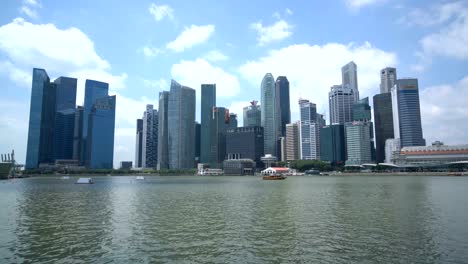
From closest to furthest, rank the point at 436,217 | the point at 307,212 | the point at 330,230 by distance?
the point at 330,230 < the point at 436,217 < the point at 307,212

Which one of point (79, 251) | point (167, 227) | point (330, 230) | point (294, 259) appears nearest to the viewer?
point (294, 259)

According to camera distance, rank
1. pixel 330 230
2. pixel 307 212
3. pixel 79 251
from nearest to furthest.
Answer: pixel 79 251
pixel 330 230
pixel 307 212

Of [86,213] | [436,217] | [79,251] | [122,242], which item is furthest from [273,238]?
[86,213]

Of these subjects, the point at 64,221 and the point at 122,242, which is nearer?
the point at 122,242

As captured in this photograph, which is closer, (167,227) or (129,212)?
(167,227)

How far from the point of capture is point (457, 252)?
2884cm

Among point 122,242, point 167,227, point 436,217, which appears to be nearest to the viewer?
point 122,242

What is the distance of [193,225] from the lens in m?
43.0

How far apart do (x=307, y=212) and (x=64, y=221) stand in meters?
34.1

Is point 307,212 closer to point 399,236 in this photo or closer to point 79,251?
point 399,236

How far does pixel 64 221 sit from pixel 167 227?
15.3 metres

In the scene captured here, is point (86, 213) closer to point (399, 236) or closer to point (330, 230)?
point (330, 230)

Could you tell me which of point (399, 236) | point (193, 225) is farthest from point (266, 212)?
point (399, 236)

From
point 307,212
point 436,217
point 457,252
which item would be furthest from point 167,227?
point 436,217
